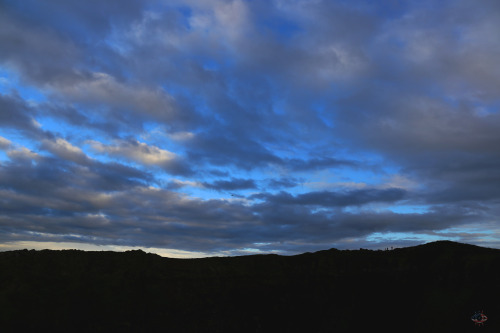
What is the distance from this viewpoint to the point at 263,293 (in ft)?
121

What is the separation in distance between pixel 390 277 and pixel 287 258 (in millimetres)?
11006

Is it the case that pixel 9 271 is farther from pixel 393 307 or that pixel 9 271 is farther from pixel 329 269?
pixel 393 307

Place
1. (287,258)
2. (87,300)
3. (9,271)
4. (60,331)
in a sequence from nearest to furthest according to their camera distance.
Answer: (60,331), (87,300), (9,271), (287,258)

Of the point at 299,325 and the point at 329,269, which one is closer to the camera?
the point at 299,325

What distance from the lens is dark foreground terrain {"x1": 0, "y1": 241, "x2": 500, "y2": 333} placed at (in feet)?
110

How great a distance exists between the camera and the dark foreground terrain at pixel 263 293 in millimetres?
33469

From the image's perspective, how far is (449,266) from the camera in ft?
117

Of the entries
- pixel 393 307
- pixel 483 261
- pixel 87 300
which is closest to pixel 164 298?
pixel 87 300

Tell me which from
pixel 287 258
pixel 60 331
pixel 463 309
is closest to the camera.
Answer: pixel 463 309

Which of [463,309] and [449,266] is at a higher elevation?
[449,266]

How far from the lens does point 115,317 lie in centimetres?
3459

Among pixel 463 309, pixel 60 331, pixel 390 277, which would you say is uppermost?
pixel 390 277

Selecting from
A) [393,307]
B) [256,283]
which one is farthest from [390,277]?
[256,283]

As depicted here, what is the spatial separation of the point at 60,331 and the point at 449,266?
37481 millimetres
